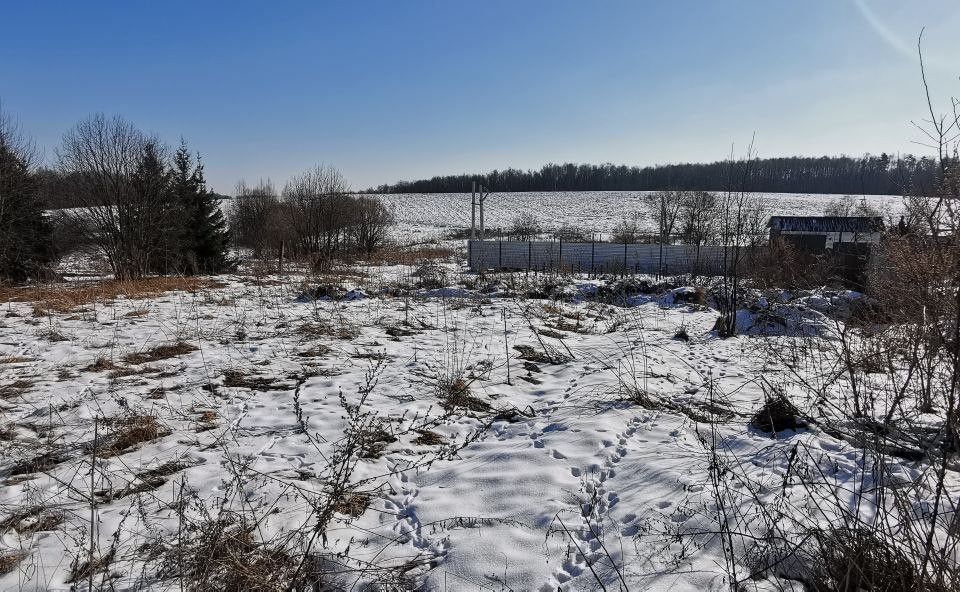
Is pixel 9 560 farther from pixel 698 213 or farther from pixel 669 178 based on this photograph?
pixel 669 178

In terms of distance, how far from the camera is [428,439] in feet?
13.5

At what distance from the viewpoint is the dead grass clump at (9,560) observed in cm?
234

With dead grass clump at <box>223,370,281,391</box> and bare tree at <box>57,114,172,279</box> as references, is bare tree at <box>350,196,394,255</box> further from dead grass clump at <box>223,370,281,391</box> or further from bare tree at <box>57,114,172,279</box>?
dead grass clump at <box>223,370,281,391</box>

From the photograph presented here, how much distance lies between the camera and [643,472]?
345cm

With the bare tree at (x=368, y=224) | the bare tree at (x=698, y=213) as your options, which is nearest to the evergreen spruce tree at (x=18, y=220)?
the bare tree at (x=368, y=224)

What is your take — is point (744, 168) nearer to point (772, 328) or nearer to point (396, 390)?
point (772, 328)

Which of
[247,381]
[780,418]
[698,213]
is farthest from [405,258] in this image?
[780,418]

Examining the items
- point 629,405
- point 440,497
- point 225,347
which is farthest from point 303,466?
point 225,347

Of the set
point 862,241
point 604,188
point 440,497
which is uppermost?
point 604,188

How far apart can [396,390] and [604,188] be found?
96.7 m

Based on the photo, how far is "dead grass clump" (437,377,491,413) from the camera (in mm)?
4824

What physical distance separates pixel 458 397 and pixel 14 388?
185 inches

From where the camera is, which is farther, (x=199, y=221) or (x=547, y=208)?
(x=547, y=208)

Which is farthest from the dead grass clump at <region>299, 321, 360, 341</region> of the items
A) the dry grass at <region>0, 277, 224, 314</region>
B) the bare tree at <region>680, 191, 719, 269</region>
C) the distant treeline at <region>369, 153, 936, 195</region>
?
the distant treeline at <region>369, 153, 936, 195</region>
